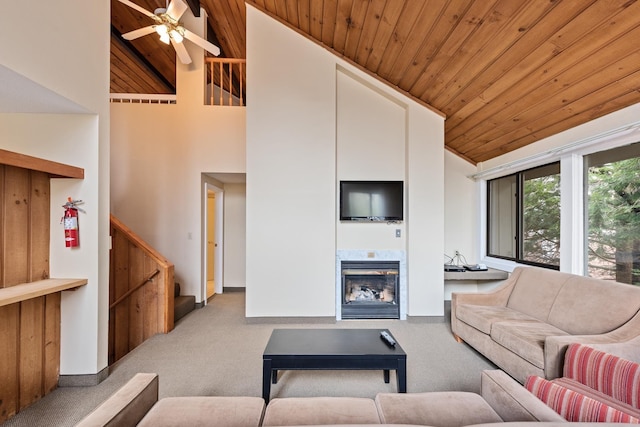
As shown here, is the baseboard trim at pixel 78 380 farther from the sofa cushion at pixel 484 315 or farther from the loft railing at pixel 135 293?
the sofa cushion at pixel 484 315

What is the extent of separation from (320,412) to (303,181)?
2.93m

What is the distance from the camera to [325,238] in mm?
3949

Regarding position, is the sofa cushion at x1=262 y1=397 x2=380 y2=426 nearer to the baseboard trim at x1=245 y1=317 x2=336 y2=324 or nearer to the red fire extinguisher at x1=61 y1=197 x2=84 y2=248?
the red fire extinguisher at x1=61 y1=197 x2=84 y2=248

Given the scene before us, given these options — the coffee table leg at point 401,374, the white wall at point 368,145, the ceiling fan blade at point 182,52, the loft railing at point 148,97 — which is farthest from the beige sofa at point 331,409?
the loft railing at point 148,97

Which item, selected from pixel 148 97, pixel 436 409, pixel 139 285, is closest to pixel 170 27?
pixel 148 97

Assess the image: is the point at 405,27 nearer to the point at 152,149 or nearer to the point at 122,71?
the point at 152,149

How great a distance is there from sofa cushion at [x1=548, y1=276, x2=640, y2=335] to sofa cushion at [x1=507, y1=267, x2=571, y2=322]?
0.08m

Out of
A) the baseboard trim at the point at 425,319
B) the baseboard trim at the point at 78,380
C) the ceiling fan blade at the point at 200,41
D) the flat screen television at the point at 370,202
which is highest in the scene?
the ceiling fan blade at the point at 200,41

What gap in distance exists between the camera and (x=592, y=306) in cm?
240

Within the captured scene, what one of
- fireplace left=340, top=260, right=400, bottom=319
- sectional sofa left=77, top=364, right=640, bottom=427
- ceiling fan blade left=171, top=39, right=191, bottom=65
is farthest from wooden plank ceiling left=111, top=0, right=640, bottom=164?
sectional sofa left=77, top=364, right=640, bottom=427

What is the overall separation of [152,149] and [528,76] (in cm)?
507

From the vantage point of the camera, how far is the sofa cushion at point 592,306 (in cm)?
220

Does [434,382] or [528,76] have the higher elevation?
[528,76]

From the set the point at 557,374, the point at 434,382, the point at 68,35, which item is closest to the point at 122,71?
the point at 68,35
